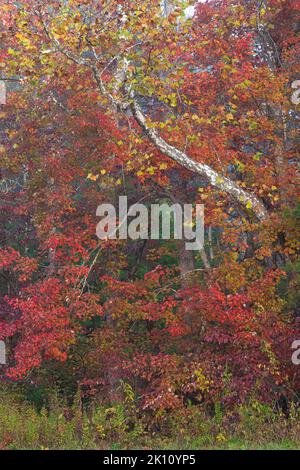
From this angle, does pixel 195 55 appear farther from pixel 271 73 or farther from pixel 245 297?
pixel 245 297

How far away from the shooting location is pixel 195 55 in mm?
16422

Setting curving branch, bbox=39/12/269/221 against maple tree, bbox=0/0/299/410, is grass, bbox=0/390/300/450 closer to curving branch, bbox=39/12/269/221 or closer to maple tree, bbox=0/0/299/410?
Answer: maple tree, bbox=0/0/299/410

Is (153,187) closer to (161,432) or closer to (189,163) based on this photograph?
(189,163)

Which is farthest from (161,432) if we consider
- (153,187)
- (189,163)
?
(153,187)

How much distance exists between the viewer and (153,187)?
606 inches

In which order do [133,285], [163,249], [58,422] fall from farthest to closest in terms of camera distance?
[163,249], [133,285], [58,422]

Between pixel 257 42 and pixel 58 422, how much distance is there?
39.6 ft

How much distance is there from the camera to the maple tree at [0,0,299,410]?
11.3 metres

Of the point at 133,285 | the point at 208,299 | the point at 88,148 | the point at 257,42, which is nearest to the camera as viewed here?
the point at 208,299

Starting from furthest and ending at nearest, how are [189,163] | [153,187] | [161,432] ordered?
[153,187] < [189,163] < [161,432]

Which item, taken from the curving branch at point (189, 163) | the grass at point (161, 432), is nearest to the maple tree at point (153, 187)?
the curving branch at point (189, 163)

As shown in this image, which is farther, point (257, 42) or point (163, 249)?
point (257, 42)

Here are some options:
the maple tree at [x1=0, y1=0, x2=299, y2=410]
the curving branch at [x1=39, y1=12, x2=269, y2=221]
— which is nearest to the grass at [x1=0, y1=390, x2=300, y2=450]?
the maple tree at [x1=0, y1=0, x2=299, y2=410]
